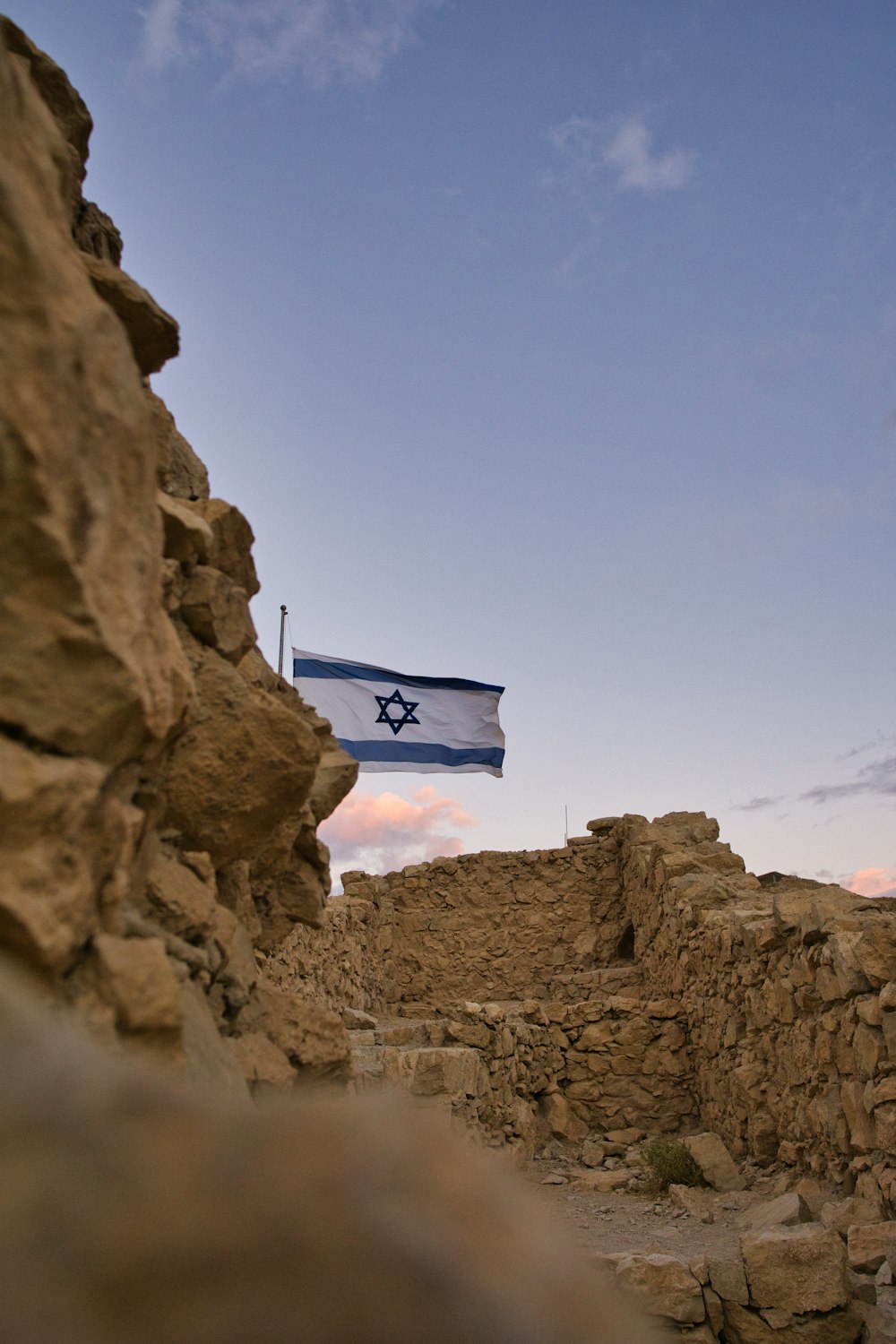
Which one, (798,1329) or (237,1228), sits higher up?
(237,1228)

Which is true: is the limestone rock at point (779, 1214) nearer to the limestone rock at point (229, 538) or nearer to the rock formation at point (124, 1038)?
the rock formation at point (124, 1038)

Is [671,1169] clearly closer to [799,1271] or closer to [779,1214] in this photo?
[779,1214]

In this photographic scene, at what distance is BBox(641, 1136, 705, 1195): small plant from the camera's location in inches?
277

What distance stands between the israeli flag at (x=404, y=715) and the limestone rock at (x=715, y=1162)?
189 inches

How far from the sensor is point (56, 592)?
1.26 metres

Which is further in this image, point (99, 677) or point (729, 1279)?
point (729, 1279)

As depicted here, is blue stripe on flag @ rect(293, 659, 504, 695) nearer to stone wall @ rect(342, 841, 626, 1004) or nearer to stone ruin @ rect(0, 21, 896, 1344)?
stone wall @ rect(342, 841, 626, 1004)

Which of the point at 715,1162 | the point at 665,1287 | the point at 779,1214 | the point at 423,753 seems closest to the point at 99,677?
the point at 665,1287

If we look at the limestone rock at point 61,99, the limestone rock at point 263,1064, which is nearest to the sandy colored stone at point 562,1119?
the limestone rock at point 263,1064

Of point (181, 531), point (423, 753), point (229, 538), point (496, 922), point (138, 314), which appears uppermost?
point (423, 753)

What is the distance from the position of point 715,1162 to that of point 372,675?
228 inches

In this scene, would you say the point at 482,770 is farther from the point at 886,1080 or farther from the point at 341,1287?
the point at 341,1287

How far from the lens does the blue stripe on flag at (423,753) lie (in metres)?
10.3

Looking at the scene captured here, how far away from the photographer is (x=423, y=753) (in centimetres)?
1067
